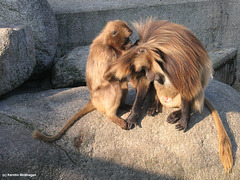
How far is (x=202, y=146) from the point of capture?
322cm

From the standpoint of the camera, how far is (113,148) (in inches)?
125

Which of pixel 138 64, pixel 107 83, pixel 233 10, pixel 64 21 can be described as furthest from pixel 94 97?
pixel 233 10

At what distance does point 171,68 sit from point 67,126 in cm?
133

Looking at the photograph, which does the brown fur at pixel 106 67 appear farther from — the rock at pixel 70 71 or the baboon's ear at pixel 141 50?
the rock at pixel 70 71

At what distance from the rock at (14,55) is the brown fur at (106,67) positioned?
4.22 feet

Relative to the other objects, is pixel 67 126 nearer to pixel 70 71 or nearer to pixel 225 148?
pixel 225 148

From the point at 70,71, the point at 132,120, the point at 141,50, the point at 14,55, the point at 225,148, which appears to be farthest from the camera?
the point at 70,71

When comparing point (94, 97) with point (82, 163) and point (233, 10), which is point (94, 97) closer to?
point (82, 163)

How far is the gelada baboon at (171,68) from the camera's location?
2912 mm

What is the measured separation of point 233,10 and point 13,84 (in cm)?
486

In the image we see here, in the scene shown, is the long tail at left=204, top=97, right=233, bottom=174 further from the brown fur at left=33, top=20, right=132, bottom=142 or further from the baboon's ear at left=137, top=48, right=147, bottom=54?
the baboon's ear at left=137, top=48, right=147, bottom=54

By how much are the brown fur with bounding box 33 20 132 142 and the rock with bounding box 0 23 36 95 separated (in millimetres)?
1286

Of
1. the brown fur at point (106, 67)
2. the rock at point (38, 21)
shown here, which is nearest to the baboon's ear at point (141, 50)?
the brown fur at point (106, 67)

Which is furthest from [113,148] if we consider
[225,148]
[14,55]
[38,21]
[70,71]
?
[38,21]
